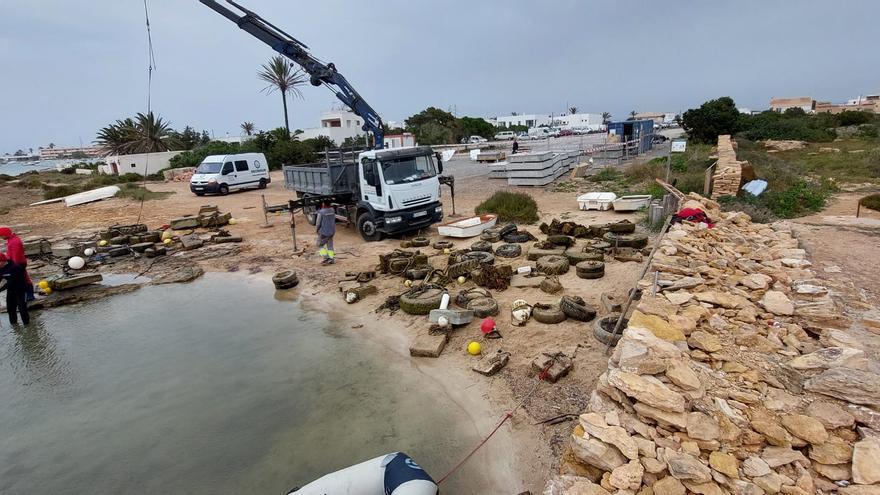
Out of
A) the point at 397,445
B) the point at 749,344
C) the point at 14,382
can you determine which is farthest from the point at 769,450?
the point at 14,382

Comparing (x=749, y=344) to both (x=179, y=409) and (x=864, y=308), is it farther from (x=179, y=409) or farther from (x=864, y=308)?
(x=179, y=409)

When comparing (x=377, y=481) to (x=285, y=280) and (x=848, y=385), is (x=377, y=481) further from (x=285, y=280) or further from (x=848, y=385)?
(x=285, y=280)

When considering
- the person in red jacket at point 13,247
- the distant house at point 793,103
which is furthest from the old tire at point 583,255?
the distant house at point 793,103

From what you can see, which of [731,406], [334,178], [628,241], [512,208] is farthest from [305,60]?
[731,406]

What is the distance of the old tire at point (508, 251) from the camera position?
34.7 feet

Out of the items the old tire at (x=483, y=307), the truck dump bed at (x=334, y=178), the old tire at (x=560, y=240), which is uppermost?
the truck dump bed at (x=334, y=178)

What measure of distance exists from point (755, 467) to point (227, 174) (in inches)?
1051

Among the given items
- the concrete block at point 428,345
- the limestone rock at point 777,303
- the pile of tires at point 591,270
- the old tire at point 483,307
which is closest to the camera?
the limestone rock at point 777,303

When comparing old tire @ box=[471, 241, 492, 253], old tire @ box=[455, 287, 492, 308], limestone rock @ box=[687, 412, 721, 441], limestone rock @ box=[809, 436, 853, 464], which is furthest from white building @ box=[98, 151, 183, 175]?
limestone rock @ box=[809, 436, 853, 464]

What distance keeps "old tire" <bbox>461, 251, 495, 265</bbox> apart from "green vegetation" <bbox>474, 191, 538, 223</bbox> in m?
4.19

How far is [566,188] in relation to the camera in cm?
2038

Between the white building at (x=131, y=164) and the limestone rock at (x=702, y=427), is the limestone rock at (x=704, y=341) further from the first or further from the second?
the white building at (x=131, y=164)

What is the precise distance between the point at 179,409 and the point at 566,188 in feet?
59.4

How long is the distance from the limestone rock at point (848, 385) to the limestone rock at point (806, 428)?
1.36ft
